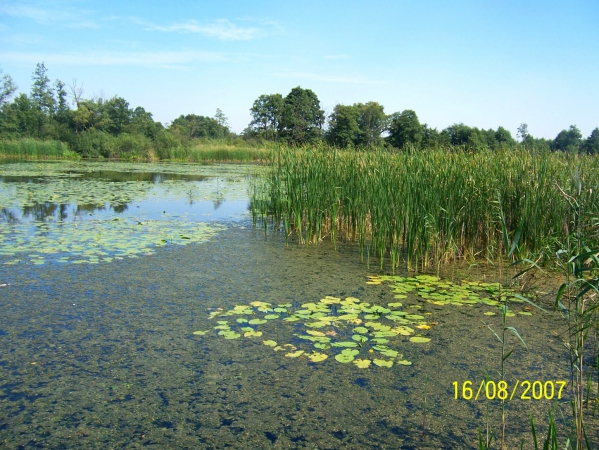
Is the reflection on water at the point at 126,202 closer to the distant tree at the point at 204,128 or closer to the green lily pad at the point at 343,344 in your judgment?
the green lily pad at the point at 343,344

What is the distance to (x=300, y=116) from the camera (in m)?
35.8

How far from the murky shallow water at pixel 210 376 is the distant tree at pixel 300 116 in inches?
919

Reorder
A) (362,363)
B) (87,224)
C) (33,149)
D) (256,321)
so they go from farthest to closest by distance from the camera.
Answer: (33,149)
(87,224)
(256,321)
(362,363)

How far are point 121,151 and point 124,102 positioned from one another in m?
12.2

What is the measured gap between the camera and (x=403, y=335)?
323 centimetres

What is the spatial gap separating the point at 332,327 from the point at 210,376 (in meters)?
1.03

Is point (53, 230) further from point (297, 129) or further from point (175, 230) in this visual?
point (297, 129)

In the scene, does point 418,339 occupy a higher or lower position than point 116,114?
lower

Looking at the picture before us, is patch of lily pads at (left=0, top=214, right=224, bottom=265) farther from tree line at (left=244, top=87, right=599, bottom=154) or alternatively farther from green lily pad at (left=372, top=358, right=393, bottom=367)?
tree line at (left=244, top=87, right=599, bottom=154)

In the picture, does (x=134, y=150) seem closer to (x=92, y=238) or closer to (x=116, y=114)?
(x=116, y=114)

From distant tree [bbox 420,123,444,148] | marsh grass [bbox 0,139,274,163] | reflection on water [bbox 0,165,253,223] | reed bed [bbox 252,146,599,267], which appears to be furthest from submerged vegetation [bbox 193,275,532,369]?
marsh grass [bbox 0,139,274,163]

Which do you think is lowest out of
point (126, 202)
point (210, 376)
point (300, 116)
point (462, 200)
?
Answer: point (210, 376)

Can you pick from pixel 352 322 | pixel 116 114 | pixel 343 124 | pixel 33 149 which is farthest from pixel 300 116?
pixel 352 322

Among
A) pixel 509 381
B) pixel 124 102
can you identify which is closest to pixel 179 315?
pixel 509 381
